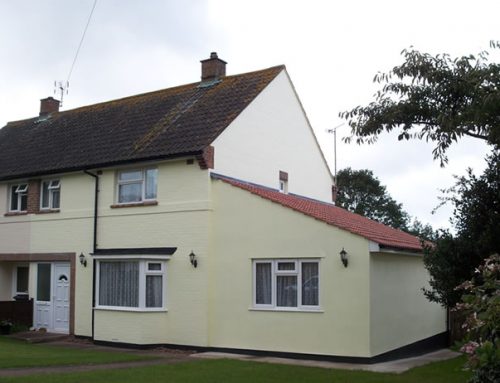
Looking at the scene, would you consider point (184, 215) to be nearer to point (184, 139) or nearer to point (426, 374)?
point (184, 139)

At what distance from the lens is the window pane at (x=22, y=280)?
2255cm

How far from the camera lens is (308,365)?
47.4 feet

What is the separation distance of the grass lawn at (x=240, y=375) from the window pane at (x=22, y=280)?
10462 mm

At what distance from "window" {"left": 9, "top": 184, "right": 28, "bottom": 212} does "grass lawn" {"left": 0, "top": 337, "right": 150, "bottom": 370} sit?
5.84 m

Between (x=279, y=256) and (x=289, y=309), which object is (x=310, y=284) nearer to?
(x=289, y=309)

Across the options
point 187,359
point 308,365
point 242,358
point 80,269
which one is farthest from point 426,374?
Answer: point 80,269

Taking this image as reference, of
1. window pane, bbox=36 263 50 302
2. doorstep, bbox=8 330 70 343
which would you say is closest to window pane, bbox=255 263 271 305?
doorstep, bbox=8 330 70 343

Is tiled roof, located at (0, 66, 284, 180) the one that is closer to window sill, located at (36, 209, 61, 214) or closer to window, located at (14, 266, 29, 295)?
window sill, located at (36, 209, 61, 214)

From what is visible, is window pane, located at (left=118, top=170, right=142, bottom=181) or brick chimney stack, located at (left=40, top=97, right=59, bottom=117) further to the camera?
brick chimney stack, located at (left=40, top=97, right=59, bottom=117)

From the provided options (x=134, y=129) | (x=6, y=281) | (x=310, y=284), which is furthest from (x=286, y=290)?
(x=6, y=281)

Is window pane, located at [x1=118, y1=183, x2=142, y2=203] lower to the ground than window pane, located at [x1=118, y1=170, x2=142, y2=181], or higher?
lower

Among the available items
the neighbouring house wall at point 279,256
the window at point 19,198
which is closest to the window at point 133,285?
the neighbouring house wall at point 279,256

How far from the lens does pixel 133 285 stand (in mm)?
18141

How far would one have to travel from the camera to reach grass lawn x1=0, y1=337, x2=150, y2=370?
46.1ft
